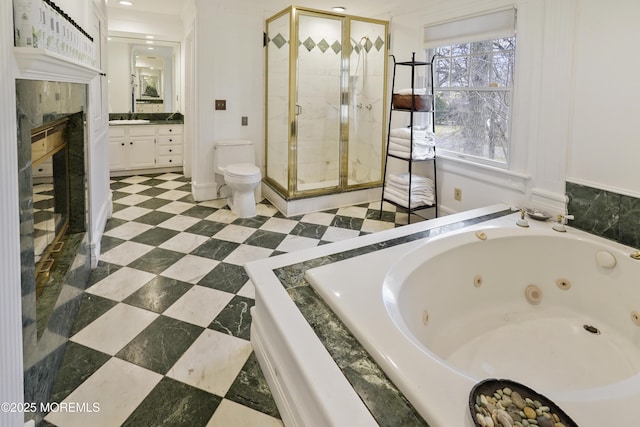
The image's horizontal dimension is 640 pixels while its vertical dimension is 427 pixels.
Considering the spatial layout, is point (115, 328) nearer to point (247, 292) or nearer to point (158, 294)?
point (158, 294)

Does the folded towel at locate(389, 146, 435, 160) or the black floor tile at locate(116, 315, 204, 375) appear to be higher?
the folded towel at locate(389, 146, 435, 160)

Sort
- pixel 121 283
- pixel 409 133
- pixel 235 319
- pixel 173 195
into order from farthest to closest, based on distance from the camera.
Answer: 1. pixel 173 195
2. pixel 409 133
3. pixel 121 283
4. pixel 235 319

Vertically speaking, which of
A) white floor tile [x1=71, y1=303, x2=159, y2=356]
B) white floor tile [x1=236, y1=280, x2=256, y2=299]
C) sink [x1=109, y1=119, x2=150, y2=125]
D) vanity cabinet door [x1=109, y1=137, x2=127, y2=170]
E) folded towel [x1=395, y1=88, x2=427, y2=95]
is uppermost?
folded towel [x1=395, y1=88, x2=427, y2=95]

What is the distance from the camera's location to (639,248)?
7.02ft

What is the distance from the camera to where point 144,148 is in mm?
5391

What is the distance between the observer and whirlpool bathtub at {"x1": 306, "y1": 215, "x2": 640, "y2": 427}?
1496 mm

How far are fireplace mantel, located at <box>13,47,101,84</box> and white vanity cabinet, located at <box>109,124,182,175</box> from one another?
377cm

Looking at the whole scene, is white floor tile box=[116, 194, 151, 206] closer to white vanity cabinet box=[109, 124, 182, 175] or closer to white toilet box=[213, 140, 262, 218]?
white toilet box=[213, 140, 262, 218]

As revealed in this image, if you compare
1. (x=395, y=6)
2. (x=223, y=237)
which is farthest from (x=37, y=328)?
(x=395, y=6)

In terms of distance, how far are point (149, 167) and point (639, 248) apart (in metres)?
5.38

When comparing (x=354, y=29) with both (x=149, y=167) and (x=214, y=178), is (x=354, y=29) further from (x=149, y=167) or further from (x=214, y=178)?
(x=149, y=167)

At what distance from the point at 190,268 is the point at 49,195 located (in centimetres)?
101

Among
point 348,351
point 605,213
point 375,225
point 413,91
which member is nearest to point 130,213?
point 375,225

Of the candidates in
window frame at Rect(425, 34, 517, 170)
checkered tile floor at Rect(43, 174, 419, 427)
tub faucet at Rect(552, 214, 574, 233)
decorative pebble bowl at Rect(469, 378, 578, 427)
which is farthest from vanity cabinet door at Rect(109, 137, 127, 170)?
decorative pebble bowl at Rect(469, 378, 578, 427)
